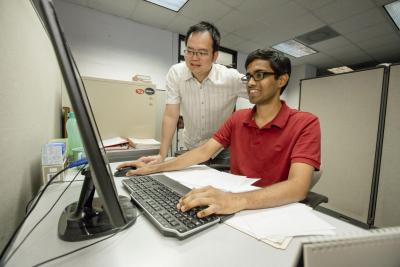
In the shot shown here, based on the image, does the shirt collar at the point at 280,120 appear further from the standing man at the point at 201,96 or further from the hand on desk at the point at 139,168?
the hand on desk at the point at 139,168

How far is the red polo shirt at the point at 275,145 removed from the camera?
→ 93 cm

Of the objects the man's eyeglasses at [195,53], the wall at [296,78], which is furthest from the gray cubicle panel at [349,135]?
the wall at [296,78]

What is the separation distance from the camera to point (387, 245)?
0.26 meters

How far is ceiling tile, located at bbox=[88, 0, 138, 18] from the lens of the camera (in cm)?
304

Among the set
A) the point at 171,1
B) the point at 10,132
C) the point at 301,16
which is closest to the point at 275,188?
the point at 10,132

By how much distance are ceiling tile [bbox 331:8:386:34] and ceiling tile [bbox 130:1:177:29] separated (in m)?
2.89

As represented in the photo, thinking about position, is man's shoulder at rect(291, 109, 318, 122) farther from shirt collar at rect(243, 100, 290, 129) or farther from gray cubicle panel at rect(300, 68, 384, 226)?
gray cubicle panel at rect(300, 68, 384, 226)

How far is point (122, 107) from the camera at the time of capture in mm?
1849

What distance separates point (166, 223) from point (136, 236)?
0.07m

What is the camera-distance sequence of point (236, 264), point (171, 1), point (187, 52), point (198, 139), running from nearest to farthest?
point (236, 264), point (187, 52), point (198, 139), point (171, 1)

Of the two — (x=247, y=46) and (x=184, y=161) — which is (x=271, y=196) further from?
(x=247, y=46)

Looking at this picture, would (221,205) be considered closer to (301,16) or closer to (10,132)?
(10,132)

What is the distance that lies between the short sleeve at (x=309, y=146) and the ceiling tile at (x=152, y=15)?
3.17m

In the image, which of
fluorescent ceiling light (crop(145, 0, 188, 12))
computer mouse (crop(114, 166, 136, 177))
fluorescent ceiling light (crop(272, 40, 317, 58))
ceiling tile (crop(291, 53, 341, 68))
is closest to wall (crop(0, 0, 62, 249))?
computer mouse (crop(114, 166, 136, 177))
